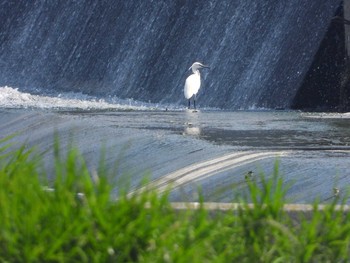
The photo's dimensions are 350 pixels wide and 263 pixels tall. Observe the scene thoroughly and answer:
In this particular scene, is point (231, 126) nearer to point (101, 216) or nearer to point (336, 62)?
point (336, 62)

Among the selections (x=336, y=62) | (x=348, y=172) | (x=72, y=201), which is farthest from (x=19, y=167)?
(x=336, y=62)

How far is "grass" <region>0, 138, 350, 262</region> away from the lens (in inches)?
175

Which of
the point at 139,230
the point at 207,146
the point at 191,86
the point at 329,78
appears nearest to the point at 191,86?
the point at 191,86

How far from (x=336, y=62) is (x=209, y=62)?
4.49 meters

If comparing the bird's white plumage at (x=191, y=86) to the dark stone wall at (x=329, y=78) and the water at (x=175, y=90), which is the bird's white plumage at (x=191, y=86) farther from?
the dark stone wall at (x=329, y=78)

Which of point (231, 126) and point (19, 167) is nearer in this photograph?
point (19, 167)

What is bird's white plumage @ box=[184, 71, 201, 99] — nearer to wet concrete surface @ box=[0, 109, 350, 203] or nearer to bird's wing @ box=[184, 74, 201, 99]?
bird's wing @ box=[184, 74, 201, 99]

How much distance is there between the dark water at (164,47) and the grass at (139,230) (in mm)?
15719

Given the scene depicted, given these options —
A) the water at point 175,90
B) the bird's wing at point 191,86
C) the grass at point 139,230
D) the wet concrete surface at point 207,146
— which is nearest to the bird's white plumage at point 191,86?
the bird's wing at point 191,86

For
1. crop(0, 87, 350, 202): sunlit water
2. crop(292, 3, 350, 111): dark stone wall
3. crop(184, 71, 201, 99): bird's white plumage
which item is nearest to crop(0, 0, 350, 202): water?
crop(0, 87, 350, 202): sunlit water

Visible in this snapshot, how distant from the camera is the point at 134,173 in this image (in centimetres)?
959

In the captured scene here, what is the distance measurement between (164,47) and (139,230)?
68.1 ft

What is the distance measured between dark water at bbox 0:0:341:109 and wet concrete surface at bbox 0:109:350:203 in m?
6.21

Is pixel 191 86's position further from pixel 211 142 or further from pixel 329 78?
pixel 211 142
